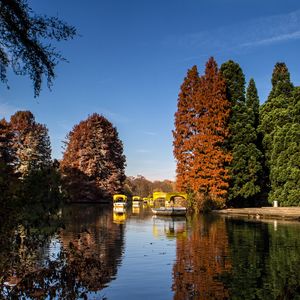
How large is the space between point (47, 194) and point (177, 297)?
4.93 m

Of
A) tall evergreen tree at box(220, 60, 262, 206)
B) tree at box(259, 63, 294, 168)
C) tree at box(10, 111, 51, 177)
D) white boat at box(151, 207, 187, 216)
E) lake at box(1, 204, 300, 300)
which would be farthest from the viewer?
tree at box(10, 111, 51, 177)

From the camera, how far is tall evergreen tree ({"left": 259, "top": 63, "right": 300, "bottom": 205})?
152ft

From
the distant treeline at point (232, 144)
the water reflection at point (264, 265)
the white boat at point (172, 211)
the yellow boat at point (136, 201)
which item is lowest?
the water reflection at point (264, 265)

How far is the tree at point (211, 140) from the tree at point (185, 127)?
0.66 metres

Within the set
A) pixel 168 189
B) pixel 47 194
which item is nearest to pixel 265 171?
pixel 47 194

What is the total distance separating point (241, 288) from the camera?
12.4 m

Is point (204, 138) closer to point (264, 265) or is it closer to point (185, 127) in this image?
point (185, 127)

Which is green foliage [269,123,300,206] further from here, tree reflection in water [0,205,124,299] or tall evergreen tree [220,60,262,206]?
tree reflection in water [0,205,124,299]

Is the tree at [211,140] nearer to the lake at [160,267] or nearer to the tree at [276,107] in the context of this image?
the tree at [276,107]

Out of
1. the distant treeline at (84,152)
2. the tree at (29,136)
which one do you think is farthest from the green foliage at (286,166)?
the tree at (29,136)

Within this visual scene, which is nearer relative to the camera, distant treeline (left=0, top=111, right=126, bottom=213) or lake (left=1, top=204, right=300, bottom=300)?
lake (left=1, top=204, right=300, bottom=300)

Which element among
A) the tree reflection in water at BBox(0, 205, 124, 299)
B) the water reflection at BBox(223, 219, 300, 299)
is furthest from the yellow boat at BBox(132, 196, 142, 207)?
the tree reflection in water at BBox(0, 205, 124, 299)

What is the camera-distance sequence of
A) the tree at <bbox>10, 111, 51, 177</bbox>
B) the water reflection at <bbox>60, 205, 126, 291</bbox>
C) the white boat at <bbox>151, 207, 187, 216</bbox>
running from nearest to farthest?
the water reflection at <bbox>60, 205, 126, 291</bbox>, the white boat at <bbox>151, 207, 187, 216</bbox>, the tree at <bbox>10, 111, 51, 177</bbox>

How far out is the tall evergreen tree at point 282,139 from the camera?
46.3 m
